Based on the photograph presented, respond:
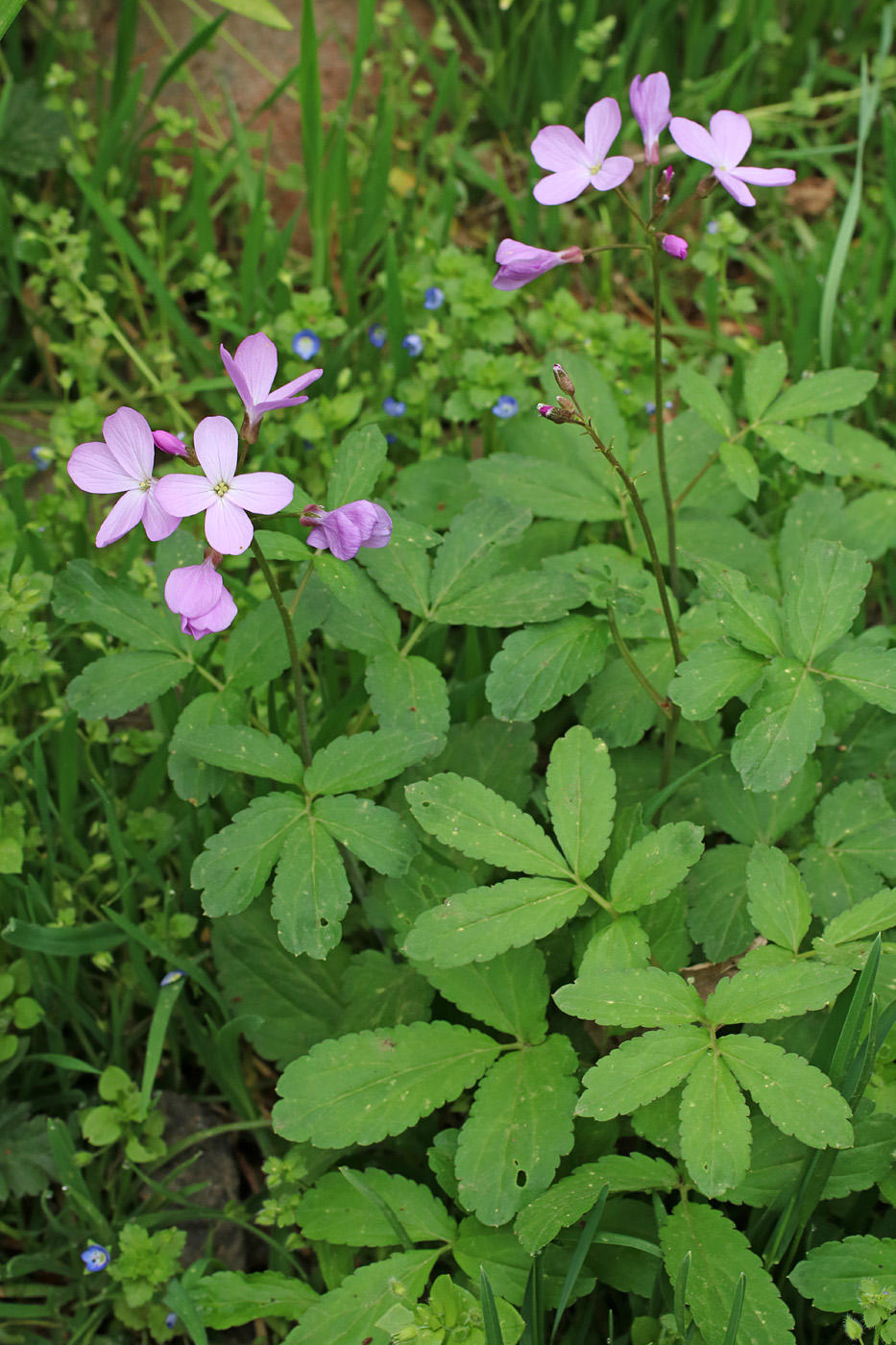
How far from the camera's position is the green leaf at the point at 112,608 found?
6.28 ft

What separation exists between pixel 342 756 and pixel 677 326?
2.17 m

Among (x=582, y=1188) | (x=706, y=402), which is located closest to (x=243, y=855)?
(x=582, y=1188)

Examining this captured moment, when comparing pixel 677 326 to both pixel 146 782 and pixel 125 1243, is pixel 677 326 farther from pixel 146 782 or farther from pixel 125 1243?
pixel 125 1243

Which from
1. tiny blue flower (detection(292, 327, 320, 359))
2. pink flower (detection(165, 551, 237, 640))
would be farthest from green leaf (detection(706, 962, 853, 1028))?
tiny blue flower (detection(292, 327, 320, 359))

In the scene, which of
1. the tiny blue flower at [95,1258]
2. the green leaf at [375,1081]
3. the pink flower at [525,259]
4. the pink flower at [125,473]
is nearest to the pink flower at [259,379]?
the pink flower at [125,473]

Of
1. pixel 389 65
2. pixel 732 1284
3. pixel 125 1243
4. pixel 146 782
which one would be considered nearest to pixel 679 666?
pixel 732 1284

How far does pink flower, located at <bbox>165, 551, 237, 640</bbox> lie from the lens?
1.48 meters

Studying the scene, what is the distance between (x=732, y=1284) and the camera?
1.52 metres

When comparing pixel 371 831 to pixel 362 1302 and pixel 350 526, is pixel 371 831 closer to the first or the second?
pixel 350 526

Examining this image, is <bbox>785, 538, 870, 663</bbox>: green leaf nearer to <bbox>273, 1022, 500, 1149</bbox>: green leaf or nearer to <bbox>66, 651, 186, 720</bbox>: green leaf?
<bbox>273, 1022, 500, 1149</bbox>: green leaf

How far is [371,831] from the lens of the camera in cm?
168

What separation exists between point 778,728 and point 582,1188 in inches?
A: 29.1

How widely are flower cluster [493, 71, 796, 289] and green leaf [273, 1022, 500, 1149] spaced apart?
1220mm

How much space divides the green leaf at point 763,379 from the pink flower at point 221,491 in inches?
44.7
